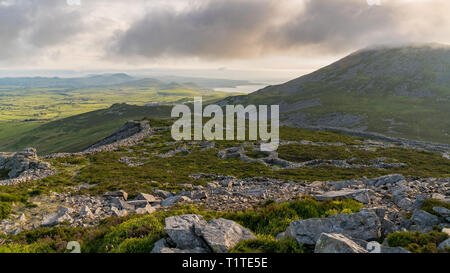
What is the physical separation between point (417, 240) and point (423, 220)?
3041 millimetres

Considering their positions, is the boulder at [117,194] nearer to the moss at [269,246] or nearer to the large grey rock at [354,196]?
the moss at [269,246]

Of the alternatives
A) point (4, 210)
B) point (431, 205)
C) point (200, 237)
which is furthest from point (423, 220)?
point (4, 210)

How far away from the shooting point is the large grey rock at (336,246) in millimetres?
8734

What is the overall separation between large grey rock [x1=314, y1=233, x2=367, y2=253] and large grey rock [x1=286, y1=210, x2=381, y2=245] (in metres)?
1.09

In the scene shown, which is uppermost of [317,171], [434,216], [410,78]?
[410,78]

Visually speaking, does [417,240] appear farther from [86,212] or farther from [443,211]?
[86,212]

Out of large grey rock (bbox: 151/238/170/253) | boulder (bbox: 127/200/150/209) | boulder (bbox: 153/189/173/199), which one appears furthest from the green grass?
boulder (bbox: 153/189/173/199)

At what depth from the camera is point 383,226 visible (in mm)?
11531

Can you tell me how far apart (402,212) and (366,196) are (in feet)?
7.78

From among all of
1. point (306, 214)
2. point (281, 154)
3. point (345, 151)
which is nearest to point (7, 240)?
point (306, 214)

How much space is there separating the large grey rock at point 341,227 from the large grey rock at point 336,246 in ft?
3.58
